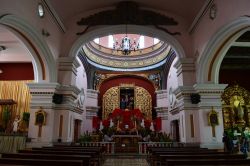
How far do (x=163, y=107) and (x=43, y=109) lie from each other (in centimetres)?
819

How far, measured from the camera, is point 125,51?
416 inches

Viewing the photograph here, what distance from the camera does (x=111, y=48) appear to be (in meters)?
16.2

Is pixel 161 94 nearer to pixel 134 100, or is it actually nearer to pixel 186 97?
pixel 134 100

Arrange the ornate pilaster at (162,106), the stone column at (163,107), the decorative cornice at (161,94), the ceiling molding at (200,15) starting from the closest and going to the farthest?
the ceiling molding at (200,15) < the stone column at (163,107) < the ornate pilaster at (162,106) < the decorative cornice at (161,94)

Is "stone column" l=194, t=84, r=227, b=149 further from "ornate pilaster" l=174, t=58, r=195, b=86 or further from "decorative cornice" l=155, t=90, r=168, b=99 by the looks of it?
"decorative cornice" l=155, t=90, r=168, b=99

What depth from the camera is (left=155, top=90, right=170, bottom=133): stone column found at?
46.4 feet

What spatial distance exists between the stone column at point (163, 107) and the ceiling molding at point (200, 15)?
239 inches

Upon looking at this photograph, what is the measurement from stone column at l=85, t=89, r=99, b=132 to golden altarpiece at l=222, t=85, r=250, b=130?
7.65 metres

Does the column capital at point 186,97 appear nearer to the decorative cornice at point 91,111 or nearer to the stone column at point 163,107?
the stone column at point 163,107

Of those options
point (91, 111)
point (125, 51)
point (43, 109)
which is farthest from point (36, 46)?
point (91, 111)

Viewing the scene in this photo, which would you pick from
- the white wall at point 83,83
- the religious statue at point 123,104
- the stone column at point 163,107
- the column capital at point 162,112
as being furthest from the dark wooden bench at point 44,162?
the religious statue at point 123,104

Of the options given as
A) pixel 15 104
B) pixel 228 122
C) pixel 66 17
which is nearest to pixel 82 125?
pixel 15 104

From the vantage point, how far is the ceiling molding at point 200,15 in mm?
7852

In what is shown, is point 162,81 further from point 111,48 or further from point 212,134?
point 212,134
